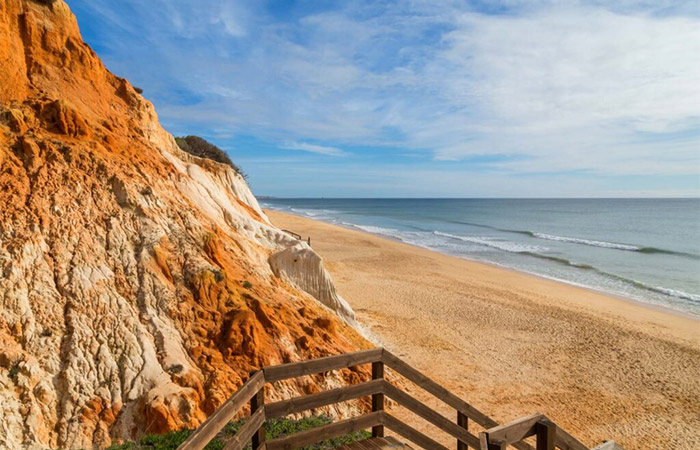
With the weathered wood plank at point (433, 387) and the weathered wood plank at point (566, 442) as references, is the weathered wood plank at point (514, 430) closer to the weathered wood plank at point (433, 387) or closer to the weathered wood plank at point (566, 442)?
the weathered wood plank at point (566, 442)

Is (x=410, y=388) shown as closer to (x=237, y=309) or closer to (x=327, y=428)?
(x=237, y=309)

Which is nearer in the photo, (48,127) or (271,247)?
(48,127)

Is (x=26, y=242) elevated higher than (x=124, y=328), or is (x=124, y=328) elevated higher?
(x=26, y=242)

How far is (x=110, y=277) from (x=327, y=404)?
231 inches

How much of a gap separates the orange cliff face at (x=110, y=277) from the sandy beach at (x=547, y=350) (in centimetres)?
356

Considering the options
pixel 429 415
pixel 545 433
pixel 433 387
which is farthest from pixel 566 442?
pixel 429 415

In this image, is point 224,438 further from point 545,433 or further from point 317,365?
point 545,433

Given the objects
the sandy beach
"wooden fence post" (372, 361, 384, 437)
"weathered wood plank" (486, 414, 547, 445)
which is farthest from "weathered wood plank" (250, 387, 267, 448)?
the sandy beach

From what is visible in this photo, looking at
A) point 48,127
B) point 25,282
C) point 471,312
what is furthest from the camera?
point 471,312

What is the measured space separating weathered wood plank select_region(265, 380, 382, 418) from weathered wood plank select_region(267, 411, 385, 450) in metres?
0.28

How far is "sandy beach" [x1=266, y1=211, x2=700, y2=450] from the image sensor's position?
1069 centimetres

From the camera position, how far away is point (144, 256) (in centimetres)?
898

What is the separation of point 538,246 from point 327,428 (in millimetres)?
47129

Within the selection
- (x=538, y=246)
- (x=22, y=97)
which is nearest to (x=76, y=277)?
(x=22, y=97)
